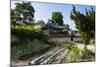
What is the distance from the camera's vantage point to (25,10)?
2303 mm

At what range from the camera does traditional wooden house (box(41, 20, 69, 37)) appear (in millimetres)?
2393

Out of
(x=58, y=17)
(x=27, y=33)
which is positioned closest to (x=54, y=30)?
(x=58, y=17)

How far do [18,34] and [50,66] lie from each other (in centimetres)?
55

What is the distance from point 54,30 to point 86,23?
0.45 metres

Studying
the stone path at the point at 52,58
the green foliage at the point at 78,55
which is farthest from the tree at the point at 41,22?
the green foliage at the point at 78,55

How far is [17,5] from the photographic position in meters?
2.26

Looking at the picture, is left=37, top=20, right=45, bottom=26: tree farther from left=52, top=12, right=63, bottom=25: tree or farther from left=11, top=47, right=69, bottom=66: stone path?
left=11, top=47, right=69, bottom=66: stone path

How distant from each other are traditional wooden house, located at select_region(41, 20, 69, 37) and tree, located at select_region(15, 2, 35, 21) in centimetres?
21

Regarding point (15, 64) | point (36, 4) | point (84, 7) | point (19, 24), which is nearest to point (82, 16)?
point (84, 7)

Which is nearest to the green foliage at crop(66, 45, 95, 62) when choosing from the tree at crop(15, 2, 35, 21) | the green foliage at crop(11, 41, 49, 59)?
the green foliage at crop(11, 41, 49, 59)

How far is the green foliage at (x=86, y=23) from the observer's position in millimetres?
2545

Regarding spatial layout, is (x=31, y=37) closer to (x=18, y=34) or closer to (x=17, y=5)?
(x=18, y=34)

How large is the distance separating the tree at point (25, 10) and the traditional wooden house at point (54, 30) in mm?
210

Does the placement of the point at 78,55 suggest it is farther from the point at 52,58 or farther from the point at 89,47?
the point at 52,58
